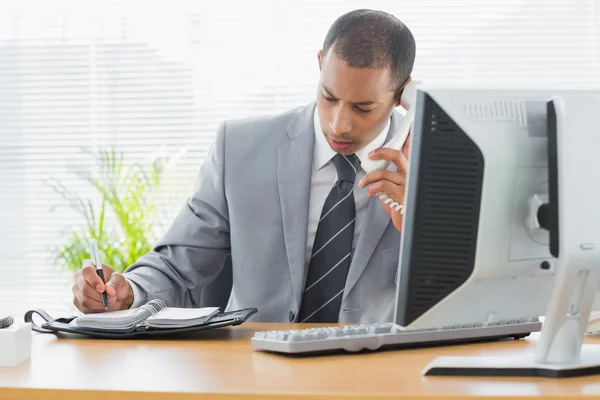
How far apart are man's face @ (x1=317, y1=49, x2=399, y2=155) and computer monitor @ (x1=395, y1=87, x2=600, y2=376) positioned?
74cm

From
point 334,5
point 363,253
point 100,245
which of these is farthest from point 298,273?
point 334,5

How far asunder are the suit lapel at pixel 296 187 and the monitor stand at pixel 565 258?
0.79 m

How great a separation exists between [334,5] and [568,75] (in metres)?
1.14

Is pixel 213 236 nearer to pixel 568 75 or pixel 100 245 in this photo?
pixel 100 245

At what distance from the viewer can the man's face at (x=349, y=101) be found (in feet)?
6.04

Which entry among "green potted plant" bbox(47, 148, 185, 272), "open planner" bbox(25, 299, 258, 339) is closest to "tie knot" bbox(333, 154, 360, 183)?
"open planner" bbox(25, 299, 258, 339)

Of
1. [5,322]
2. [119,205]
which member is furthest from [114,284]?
[119,205]

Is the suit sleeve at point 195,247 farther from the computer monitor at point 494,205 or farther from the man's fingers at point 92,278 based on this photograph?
the computer monitor at point 494,205

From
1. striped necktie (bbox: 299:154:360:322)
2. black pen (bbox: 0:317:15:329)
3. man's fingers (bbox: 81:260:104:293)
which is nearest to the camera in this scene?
black pen (bbox: 0:317:15:329)

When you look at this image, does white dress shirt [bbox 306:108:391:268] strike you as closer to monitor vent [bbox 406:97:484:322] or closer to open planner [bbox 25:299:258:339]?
open planner [bbox 25:299:258:339]

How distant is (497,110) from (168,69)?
2.95m

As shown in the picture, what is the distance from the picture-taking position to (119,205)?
3588mm

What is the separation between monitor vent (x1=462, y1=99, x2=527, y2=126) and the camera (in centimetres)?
110

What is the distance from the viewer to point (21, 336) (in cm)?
126
